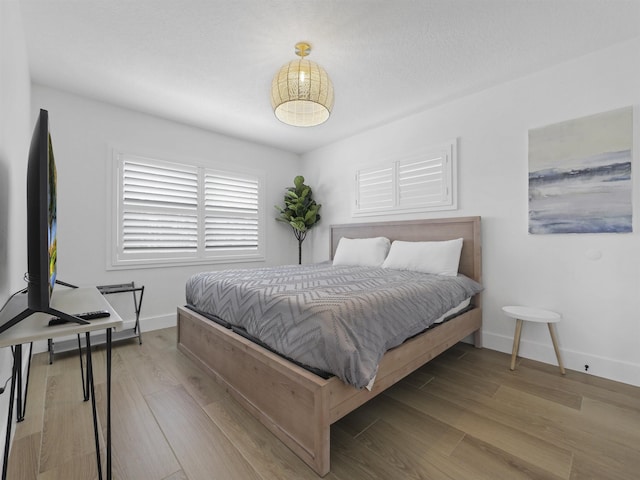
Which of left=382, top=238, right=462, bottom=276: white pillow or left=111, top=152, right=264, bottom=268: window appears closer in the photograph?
left=382, top=238, right=462, bottom=276: white pillow

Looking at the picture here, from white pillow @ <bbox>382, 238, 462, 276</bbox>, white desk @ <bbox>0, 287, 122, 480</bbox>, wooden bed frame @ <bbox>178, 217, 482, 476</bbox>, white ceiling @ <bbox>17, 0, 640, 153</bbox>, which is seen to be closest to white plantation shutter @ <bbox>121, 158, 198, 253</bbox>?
white ceiling @ <bbox>17, 0, 640, 153</bbox>

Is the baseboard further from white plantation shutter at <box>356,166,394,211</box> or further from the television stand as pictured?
the television stand

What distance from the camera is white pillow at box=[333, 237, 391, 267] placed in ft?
10.8

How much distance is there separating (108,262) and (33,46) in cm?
193

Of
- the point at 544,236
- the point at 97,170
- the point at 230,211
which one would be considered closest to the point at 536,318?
the point at 544,236

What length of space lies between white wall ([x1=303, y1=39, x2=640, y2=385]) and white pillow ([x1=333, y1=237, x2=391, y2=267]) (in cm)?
52

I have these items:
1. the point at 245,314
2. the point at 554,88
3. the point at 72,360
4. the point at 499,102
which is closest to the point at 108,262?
the point at 72,360

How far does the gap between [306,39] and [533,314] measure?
2757 mm

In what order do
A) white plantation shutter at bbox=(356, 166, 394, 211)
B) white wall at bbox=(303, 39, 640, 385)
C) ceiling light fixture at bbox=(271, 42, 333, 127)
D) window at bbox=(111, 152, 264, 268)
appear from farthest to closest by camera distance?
white plantation shutter at bbox=(356, 166, 394, 211) → window at bbox=(111, 152, 264, 268) → white wall at bbox=(303, 39, 640, 385) → ceiling light fixture at bbox=(271, 42, 333, 127)

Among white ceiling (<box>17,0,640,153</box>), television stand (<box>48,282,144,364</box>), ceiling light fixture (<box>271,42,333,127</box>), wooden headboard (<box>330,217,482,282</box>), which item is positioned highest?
white ceiling (<box>17,0,640,153</box>)

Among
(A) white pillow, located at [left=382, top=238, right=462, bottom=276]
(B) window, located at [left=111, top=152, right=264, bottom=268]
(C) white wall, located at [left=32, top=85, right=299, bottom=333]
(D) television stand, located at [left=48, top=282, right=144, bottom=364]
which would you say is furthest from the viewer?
(B) window, located at [left=111, top=152, right=264, bottom=268]

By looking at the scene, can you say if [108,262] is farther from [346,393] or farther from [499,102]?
[499,102]

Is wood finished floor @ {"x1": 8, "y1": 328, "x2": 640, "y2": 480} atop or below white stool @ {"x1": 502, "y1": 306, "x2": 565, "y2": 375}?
below

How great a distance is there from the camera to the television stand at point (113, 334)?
100 inches
